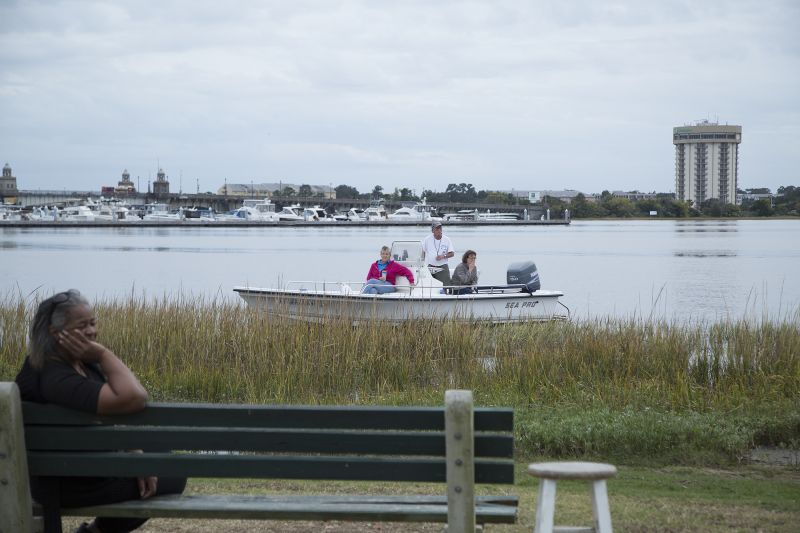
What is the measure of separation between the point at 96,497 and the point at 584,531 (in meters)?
2.20

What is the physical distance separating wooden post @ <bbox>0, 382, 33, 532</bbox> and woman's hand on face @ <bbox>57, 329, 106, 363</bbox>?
265mm

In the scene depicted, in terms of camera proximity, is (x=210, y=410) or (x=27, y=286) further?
(x=27, y=286)

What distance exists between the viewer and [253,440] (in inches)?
160

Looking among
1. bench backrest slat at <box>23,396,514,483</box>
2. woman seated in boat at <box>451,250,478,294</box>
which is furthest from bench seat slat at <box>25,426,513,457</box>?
woman seated in boat at <box>451,250,478,294</box>

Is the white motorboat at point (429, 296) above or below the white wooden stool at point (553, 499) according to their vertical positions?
below

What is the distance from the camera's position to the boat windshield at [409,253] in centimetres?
2011

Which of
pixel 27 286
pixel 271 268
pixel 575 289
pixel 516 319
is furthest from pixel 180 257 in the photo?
pixel 516 319

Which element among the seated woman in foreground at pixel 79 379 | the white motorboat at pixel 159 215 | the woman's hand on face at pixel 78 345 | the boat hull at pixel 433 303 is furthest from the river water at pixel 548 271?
the white motorboat at pixel 159 215

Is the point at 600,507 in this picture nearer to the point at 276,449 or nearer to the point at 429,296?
the point at 276,449

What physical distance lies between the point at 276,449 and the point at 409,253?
1617 centimetres

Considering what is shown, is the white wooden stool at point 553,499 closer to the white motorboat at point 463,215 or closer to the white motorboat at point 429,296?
the white motorboat at point 429,296

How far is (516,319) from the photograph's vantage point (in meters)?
19.9

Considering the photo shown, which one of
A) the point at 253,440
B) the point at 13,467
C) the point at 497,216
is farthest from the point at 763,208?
the point at 13,467

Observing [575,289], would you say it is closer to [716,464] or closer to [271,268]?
[271,268]
